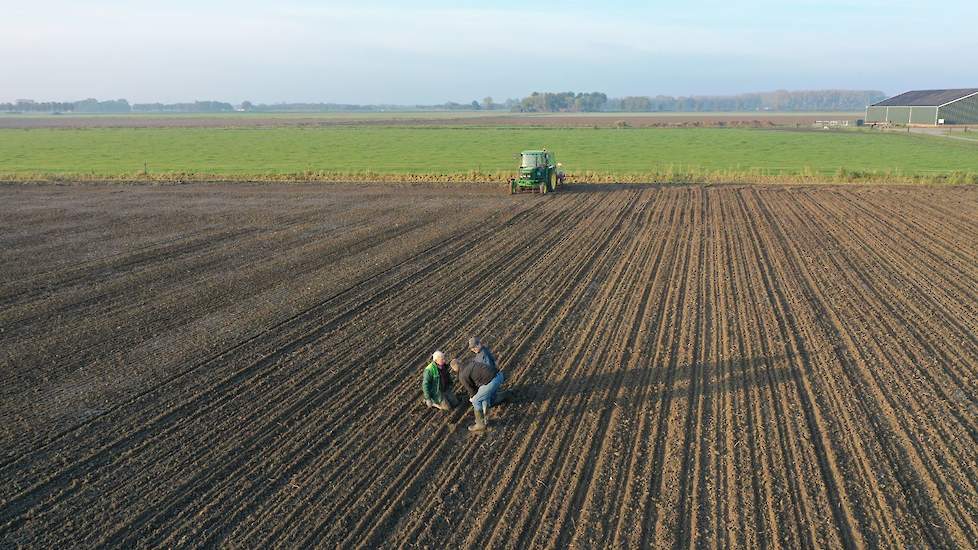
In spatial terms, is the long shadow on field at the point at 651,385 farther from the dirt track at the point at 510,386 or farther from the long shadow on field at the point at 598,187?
the long shadow on field at the point at 598,187

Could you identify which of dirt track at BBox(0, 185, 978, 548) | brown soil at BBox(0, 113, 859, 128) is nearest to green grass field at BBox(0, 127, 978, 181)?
dirt track at BBox(0, 185, 978, 548)

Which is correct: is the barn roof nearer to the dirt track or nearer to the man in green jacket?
the dirt track

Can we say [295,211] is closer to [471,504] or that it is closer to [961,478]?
[471,504]

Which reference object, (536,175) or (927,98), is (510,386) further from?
(927,98)

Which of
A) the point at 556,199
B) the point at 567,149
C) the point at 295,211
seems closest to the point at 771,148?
the point at 567,149

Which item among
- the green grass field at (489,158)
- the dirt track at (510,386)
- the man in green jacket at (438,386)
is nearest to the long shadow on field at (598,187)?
the green grass field at (489,158)
